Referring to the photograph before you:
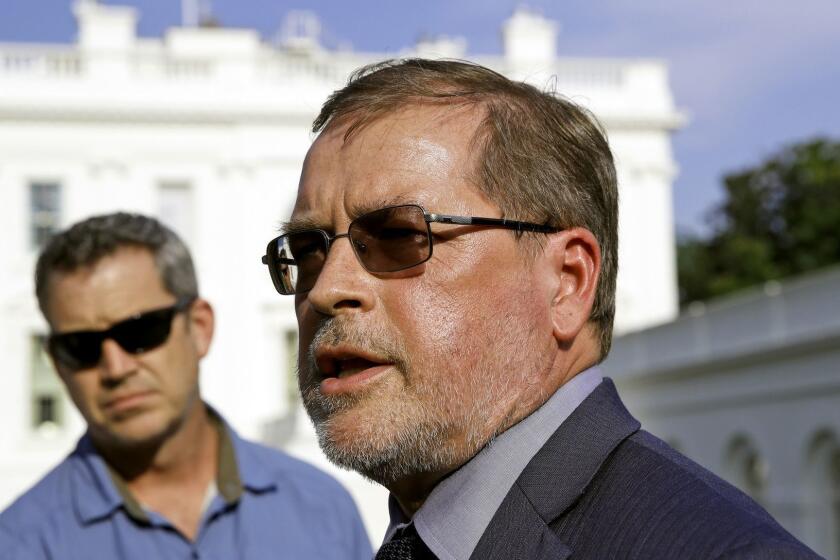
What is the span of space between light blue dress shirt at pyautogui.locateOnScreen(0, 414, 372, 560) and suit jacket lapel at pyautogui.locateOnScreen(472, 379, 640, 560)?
1.52 m

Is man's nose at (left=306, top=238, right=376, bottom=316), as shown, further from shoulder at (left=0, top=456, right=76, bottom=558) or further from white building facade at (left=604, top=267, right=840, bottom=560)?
white building facade at (left=604, top=267, right=840, bottom=560)

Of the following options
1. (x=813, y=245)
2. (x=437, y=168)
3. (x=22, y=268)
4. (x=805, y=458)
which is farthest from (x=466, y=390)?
(x=813, y=245)

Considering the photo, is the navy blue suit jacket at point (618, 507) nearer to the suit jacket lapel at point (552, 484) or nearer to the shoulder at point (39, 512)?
the suit jacket lapel at point (552, 484)

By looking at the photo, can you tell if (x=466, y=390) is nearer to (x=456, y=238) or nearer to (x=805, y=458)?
(x=456, y=238)

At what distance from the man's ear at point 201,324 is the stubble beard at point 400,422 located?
1.72 meters

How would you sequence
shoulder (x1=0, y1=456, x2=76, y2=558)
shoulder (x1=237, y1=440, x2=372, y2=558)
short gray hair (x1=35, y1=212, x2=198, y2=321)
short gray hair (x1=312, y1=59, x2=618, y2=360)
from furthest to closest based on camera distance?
short gray hair (x1=35, y1=212, x2=198, y2=321) → shoulder (x1=237, y1=440, x2=372, y2=558) → shoulder (x1=0, y1=456, x2=76, y2=558) → short gray hair (x1=312, y1=59, x2=618, y2=360)

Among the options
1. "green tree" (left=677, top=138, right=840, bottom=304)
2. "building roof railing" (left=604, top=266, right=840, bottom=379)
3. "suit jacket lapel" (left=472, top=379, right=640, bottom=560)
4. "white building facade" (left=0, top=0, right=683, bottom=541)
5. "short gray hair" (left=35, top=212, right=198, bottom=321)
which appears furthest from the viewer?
"green tree" (left=677, top=138, right=840, bottom=304)

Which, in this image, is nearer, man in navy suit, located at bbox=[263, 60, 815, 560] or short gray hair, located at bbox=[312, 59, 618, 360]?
man in navy suit, located at bbox=[263, 60, 815, 560]

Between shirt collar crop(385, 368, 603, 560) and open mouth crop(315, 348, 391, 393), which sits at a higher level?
open mouth crop(315, 348, 391, 393)

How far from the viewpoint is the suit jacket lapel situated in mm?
1708

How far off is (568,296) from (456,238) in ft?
0.70

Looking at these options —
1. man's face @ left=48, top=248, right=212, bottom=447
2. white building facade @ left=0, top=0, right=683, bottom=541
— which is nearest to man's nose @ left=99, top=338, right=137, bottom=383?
man's face @ left=48, top=248, right=212, bottom=447

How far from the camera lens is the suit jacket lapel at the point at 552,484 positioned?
171cm

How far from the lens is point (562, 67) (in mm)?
33438
